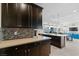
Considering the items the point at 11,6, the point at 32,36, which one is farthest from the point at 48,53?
the point at 11,6

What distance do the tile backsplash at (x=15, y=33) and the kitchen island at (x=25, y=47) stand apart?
248 mm

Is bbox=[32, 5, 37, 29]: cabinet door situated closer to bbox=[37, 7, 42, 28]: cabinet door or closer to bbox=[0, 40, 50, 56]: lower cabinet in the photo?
bbox=[37, 7, 42, 28]: cabinet door

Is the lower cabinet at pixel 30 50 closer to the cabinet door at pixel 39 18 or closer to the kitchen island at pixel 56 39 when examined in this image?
the kitchen island at pixel 56 39

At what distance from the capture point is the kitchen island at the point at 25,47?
2.26 metres

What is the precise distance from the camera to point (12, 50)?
2326 millimetres

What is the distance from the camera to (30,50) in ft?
9.25

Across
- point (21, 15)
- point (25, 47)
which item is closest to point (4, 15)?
point (21, 15)

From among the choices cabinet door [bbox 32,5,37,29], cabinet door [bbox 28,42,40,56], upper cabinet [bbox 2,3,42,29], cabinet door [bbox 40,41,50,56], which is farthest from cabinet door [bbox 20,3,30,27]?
cabinet door [bbox 40,41,50,56]

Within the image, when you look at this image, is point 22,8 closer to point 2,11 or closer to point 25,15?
point 25,15

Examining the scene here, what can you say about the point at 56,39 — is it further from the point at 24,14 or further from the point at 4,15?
the point at 4,15

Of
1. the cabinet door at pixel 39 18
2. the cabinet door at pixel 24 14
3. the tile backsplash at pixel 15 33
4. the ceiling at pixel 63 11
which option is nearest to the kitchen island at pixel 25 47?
the tile backsplash at pixel 15 33

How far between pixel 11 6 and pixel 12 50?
120 centimetres

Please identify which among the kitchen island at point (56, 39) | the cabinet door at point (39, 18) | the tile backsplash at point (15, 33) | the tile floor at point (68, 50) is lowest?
the tile floor at point (68, 50)

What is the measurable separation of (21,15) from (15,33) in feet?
2.03
